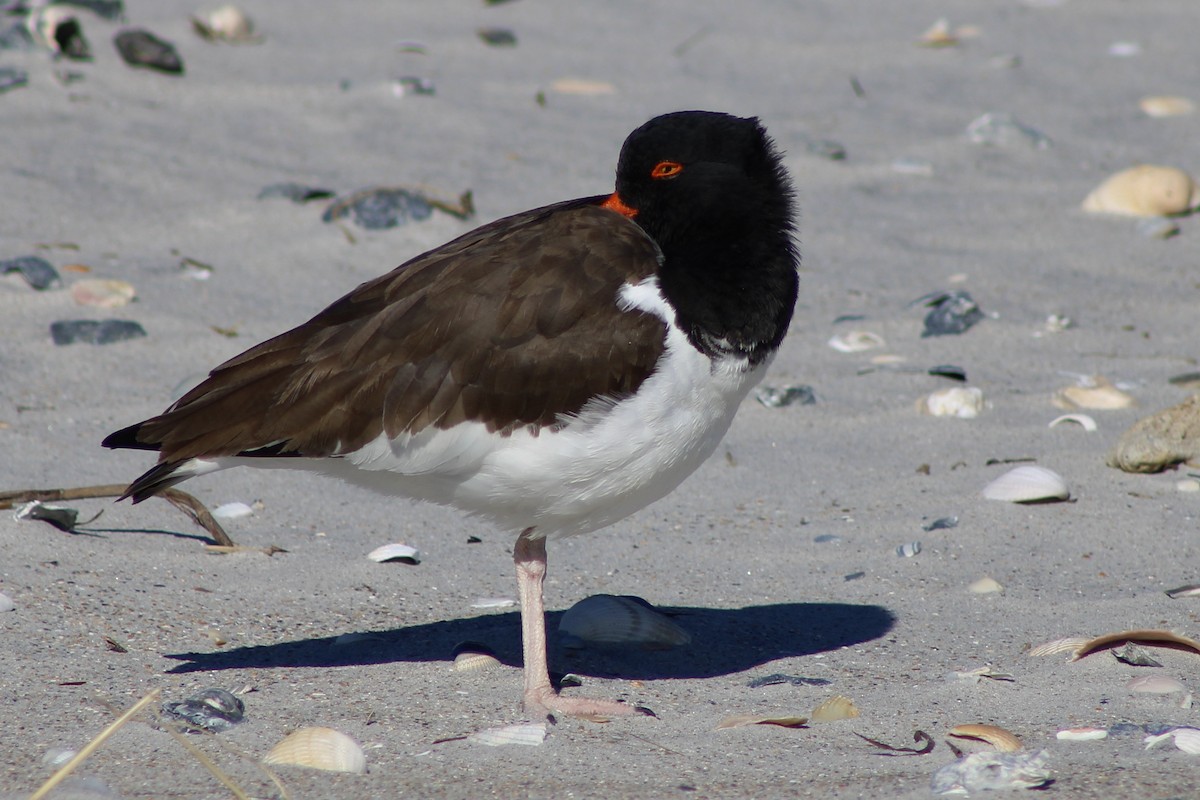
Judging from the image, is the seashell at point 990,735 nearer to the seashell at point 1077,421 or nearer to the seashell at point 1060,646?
the seashell at point 1060,646

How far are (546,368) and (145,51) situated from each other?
622cm

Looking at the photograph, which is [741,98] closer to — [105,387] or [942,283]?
[942,283]

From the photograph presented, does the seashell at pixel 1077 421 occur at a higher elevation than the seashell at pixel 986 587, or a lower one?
higher

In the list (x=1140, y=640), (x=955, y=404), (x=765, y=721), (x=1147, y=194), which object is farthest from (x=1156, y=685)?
(x=1147, y=194)

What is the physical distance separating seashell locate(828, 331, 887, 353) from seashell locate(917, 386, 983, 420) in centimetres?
71

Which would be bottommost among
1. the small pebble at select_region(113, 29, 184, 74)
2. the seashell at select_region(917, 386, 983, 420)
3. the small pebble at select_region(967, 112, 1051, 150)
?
the seashell at select_region(917, 386, 983, 420)

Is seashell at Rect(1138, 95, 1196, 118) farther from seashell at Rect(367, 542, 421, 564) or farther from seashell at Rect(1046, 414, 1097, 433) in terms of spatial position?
seashell at Rect(367, 542, 421, 564)

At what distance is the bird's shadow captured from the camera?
4.18 meters

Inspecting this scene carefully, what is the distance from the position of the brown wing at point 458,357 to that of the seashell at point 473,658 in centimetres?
76

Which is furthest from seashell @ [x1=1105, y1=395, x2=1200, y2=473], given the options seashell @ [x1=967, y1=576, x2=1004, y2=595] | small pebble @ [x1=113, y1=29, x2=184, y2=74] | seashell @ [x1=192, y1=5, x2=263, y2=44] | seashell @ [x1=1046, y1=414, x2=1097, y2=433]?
seashell @ [x1=192, y1=5, x2=263, y2=44]

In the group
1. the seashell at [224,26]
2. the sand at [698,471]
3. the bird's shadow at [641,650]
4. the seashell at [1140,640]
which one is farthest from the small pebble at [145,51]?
the seashell at [1140,640]

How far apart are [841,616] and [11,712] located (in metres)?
2.41

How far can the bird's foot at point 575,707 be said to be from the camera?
380cm

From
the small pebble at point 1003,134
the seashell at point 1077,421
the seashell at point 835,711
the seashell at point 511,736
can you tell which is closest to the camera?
the seashell at point 511,736
